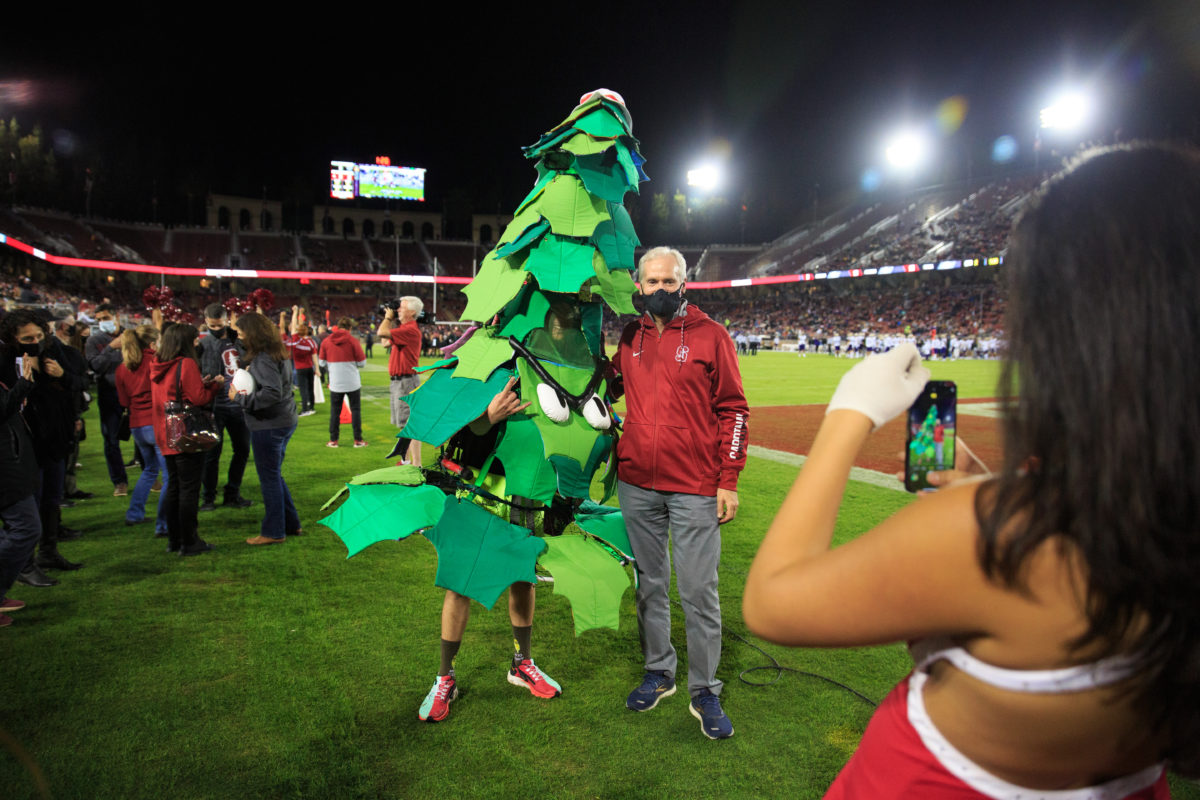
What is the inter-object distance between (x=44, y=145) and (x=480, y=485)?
72.0 meters

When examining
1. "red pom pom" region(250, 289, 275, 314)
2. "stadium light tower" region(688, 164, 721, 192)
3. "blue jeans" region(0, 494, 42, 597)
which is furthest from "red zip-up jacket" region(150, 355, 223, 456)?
"stadium light tower" region(688, 164, 721, 192)

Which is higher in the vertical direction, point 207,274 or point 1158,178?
point 207,274

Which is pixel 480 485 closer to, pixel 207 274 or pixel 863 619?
pixel 863 619

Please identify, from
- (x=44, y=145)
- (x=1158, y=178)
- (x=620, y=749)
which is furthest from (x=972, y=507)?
(x=44, y=145)

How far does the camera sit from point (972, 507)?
35.1 inches

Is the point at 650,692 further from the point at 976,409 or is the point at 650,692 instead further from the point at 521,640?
the point at 976,409

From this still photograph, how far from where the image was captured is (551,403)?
309 cm

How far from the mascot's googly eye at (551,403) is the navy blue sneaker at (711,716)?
1.59m

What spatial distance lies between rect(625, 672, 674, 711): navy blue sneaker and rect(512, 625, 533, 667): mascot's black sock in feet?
2.00

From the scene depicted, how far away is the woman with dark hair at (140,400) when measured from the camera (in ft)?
21.8

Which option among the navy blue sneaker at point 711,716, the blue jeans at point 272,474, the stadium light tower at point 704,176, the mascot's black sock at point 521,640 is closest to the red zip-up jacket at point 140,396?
the blue jeans at point 272,474

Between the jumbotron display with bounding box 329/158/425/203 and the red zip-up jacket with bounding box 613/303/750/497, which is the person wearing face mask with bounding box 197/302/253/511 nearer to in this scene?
the red zip-up jacket with bounding box 613/303/750/497

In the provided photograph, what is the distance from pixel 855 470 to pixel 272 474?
24.2 feet

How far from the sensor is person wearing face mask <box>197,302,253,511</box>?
6.94m
